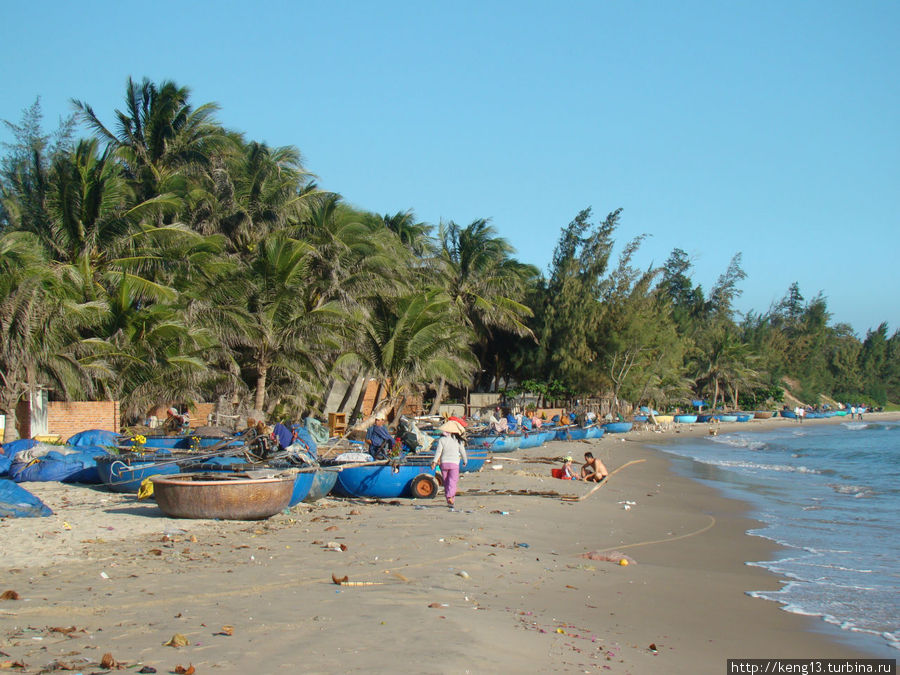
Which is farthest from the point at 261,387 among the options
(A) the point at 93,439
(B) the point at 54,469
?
(B) the point at 54,469

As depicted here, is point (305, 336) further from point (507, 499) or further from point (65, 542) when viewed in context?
point (65, 542)

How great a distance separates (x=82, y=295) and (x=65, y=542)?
14583 millimetres

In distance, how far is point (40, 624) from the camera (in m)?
5.78

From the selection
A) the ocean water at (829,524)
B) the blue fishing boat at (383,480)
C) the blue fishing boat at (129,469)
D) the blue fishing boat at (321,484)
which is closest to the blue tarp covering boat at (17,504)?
the blue fishing boat at (129,469)

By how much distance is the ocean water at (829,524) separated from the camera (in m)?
8.33

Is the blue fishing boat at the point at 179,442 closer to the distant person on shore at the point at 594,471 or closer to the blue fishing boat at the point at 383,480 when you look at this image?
the blue fishing boat at the point at 383,480

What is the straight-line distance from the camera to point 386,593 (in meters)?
7.11

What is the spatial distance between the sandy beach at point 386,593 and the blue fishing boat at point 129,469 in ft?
1.68

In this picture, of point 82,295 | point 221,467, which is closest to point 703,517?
point 221,467

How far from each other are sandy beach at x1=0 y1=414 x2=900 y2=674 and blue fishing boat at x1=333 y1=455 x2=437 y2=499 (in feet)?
1.80

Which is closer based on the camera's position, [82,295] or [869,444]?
[82,295]

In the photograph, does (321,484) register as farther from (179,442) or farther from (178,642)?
(178,642)

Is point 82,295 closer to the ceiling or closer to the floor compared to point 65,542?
closer to the ceiling

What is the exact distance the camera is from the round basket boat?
10.5 metres
